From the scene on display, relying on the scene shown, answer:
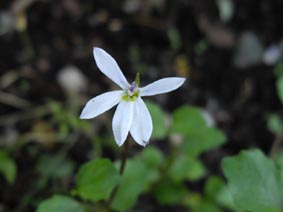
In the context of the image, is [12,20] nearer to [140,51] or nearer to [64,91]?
[64,91]

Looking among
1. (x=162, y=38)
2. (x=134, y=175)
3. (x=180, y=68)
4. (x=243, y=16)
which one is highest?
(x=243, y=16)

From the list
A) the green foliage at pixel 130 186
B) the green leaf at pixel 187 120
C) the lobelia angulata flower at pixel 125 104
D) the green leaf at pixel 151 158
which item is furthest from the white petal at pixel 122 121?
the green leaf at pixel 151 158

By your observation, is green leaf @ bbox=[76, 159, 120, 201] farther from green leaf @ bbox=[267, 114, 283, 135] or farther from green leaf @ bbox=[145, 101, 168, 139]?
green leaf @ bbox=[267, 114, 283, 135]

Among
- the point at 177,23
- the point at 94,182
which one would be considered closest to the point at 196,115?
the point at 94,182

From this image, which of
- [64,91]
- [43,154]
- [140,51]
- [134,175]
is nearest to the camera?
[134,175]

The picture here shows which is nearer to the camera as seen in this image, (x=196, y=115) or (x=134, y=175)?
(x=134, y=175)

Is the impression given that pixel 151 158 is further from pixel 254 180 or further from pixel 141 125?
pixel 141 125

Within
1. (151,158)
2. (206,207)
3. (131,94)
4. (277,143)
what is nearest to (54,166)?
(151,158)

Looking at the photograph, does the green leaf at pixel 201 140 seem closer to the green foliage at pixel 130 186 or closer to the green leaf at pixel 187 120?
the green leaf at pixel 187 120
